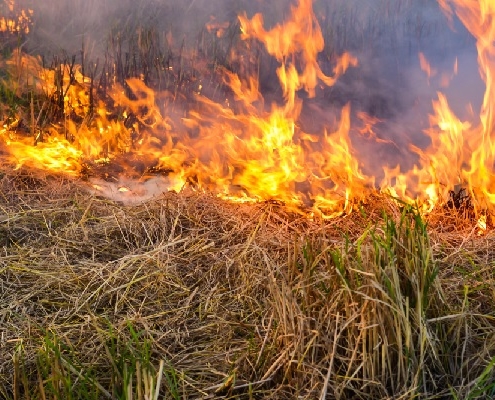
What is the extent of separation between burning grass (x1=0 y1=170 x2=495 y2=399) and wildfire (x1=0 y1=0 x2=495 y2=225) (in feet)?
1.25

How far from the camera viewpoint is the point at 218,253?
9.00ft

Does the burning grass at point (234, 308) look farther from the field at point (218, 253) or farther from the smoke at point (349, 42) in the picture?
the smoke at point (349, 42)

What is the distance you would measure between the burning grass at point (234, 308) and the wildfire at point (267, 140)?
38cm

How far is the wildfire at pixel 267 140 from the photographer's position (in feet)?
11.2

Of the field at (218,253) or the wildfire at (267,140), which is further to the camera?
the wildfire at (267,140)

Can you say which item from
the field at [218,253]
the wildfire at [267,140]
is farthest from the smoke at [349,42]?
the wildfire at [267,140]

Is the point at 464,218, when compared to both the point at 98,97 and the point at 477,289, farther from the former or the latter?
the point at 98,97

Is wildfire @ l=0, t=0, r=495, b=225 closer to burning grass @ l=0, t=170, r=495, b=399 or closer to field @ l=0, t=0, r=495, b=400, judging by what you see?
field @ l=0, t=0, r=495, b=400

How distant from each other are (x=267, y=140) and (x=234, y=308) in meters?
1.70

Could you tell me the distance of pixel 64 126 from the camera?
4438 millimetres

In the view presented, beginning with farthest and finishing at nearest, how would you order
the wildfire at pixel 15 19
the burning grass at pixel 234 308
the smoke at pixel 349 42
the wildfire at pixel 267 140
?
the wildfire at pixel 15 19 → the smoke at pixel 349 42 → the wildfire at pixel 267 140 → the burning grass at pixel 234 308

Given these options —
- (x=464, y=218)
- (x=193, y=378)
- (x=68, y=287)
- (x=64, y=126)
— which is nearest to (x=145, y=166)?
(x=64, y=126)

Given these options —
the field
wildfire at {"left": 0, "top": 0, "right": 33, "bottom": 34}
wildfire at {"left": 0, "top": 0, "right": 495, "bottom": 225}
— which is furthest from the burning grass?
wildfire at {"left": 0, "top": 0, "right": 33, "bottom": 34}

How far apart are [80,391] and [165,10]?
16.0ft
